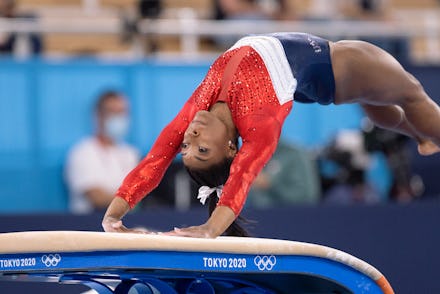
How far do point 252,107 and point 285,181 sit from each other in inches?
88.2

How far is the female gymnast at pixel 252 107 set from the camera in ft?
10.4

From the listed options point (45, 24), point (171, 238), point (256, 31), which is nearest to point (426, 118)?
point (171, 238)

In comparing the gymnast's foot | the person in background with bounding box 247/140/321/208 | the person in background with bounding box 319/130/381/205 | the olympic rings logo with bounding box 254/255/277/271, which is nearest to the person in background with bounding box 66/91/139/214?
the person in background with bounding box 247/140/321/208

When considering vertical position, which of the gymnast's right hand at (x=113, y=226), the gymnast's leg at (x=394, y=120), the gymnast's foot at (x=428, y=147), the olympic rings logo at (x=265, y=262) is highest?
the gymnast's leg at (x=394, y=120)

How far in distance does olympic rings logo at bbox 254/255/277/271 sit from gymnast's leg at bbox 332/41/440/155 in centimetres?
101

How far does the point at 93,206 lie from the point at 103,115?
1.77 ft

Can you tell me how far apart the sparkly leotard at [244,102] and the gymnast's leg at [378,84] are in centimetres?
27

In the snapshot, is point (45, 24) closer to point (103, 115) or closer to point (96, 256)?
point (103, 115)

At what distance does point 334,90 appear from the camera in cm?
368

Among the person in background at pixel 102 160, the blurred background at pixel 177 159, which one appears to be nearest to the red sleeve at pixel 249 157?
the blurred background at pixel 177 159

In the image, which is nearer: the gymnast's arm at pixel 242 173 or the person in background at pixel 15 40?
the gymnast's arm at pixel 242 173

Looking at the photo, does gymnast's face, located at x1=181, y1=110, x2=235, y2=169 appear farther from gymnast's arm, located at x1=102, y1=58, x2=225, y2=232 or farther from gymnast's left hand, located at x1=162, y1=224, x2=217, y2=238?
gymnast's left hand, located at x1=162, y1=224, x2=217, y2=238

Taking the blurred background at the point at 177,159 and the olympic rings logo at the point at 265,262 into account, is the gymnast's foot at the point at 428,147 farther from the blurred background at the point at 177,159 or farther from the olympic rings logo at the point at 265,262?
the olympic rings logo at the point at 265,262

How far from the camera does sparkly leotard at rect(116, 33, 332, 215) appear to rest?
3246 millimetres
